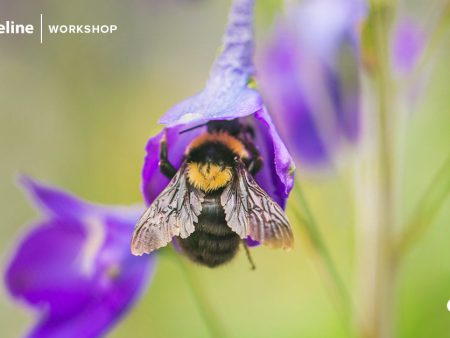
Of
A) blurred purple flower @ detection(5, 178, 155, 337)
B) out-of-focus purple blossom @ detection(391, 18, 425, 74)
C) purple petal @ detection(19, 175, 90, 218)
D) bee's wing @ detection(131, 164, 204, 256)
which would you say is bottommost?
blurred purple flower @ detection(5, 178, 155, 337)

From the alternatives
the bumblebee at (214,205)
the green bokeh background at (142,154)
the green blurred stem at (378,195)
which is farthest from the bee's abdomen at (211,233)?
the green bokeh background at (142,154)

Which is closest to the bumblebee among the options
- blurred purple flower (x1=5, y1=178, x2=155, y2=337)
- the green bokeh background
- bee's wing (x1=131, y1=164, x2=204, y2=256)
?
bee's wing (x1=131, y1=164, x2=204, y2=256)

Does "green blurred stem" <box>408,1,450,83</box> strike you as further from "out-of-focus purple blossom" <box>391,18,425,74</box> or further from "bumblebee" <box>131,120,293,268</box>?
"out-of-focus purple blossom" <box>391,18,425,74</box>

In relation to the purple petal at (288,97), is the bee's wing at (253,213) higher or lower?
lower

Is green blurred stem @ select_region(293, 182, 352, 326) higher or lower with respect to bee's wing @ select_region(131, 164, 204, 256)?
lower

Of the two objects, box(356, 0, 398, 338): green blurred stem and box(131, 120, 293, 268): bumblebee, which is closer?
box(131, 120, 293, 268): bumblebee

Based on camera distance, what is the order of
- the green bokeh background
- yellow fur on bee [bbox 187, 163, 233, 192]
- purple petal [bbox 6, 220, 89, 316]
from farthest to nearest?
the green bokeh background
purple petal [bbox 6, 220, 89, 316]
yellow fur on bee [bbox 187, 163, 233, 192]

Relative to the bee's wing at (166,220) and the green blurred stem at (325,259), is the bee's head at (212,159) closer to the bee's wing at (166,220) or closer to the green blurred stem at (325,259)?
the bee's wing at (166,220)

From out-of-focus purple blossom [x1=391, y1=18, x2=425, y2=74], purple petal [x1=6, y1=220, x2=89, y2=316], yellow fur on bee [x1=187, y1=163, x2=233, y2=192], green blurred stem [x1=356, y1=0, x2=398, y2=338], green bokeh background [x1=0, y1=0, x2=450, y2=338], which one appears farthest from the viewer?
green bokeh background [x1=0, y1=0, x2=450, y2=338]
